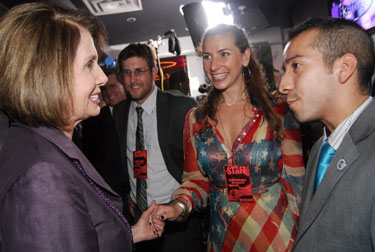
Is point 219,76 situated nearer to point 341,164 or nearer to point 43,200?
point 341,164

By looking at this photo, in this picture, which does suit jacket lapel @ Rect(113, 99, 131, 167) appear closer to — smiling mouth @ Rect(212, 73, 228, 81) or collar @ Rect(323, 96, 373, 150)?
smiling mouth @ Rect(212, 73, 228, 81)

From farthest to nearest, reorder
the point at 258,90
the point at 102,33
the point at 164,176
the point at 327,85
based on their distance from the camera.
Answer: the point at 164,176 < the point at 258,90 < the point at 102,33 < the point at 327,85

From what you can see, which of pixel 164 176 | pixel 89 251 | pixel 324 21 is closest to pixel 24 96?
pixel 89 251

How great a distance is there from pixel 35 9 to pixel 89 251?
74cm

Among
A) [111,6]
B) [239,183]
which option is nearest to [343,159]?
[239,183]

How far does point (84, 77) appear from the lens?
0.91 metres

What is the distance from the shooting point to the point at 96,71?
1.01m

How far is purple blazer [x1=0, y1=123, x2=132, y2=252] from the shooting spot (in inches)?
25.0

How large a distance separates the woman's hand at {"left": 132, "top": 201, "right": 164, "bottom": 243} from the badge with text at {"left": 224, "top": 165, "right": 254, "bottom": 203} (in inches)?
17.0

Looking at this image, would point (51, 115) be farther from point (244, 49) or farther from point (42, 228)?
point (244, 49)

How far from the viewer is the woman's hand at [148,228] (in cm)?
135

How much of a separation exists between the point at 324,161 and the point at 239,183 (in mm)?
505

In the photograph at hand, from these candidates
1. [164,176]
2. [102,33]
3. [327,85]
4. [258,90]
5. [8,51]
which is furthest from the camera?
[164,176]

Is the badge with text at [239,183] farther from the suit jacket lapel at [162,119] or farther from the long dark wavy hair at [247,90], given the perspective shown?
the suit jacket lapel at [162,119]
